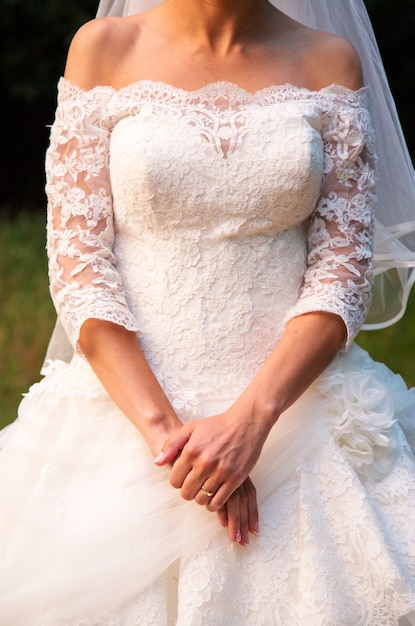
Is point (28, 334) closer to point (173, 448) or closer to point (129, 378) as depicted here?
point (129, 378)

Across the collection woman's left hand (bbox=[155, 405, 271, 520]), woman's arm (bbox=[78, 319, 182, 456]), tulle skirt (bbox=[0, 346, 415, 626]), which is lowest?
tulle skirt (bbox=[0, 346, 415, 626])

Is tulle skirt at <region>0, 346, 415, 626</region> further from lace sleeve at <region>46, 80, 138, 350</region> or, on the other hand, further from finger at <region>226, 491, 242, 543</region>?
lace sleeve at <region>46, 80, 138, 350</region>

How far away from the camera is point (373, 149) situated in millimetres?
3150

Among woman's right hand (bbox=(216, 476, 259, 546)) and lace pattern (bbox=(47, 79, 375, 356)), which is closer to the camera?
woman's right hand (bbox=(216, 476, 259, 546))

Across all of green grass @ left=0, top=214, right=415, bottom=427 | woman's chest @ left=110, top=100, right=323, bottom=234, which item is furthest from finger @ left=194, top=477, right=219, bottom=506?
green grass @ left=0, top=214, right=415, bottom=427

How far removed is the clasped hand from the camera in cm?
262

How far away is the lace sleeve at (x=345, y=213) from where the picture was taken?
3.01 metres

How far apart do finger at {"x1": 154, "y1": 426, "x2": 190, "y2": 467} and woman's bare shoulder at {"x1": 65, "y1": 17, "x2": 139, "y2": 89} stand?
1.07 metres

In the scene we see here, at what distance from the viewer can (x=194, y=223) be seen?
2938 millimetres

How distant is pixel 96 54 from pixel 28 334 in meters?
3.96

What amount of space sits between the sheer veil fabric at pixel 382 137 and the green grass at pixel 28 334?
2732 millimetres

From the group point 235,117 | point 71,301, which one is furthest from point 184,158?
point 71,301

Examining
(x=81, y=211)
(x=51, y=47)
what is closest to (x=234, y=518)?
(x=81, y=211)

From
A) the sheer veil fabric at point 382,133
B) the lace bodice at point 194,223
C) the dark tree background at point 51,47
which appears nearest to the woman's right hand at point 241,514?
the lace bodice at point 194,223
